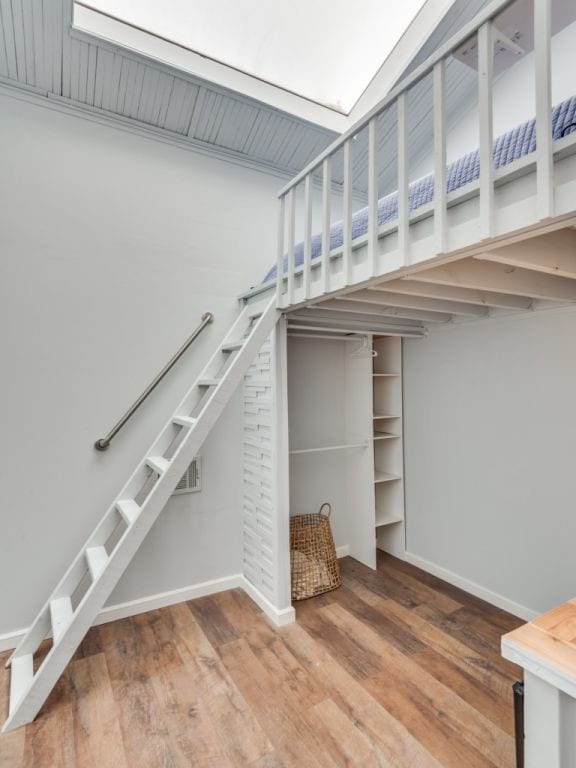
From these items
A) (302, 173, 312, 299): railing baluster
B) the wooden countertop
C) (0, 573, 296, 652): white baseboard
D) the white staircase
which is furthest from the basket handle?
the wooden countertop

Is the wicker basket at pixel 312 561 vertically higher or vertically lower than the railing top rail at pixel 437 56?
lower

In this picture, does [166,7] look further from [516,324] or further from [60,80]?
[516,324]

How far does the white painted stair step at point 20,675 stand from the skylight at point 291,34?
323cm

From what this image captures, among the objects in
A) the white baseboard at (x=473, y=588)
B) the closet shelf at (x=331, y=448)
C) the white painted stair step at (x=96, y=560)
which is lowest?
the white baseboard at (x=473, y=588)

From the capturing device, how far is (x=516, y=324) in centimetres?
244

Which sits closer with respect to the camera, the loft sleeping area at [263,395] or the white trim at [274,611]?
the loft sleeping area at [263,395]

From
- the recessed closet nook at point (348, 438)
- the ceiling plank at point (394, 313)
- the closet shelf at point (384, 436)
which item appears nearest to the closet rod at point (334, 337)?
the recessed closet nook at point (348, 438)

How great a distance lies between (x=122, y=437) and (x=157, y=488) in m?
0.62

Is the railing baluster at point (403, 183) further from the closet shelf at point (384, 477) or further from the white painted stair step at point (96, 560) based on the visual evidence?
the closet shelf at point (384, 477)

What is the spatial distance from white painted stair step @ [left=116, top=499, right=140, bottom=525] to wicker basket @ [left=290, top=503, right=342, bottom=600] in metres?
1.11

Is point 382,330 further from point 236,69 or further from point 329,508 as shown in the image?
point 236,69

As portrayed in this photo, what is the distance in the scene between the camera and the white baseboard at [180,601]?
2131 mm

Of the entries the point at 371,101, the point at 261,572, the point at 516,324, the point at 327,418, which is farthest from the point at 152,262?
the point at 516,324

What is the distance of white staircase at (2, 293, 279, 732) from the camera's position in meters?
1.71
